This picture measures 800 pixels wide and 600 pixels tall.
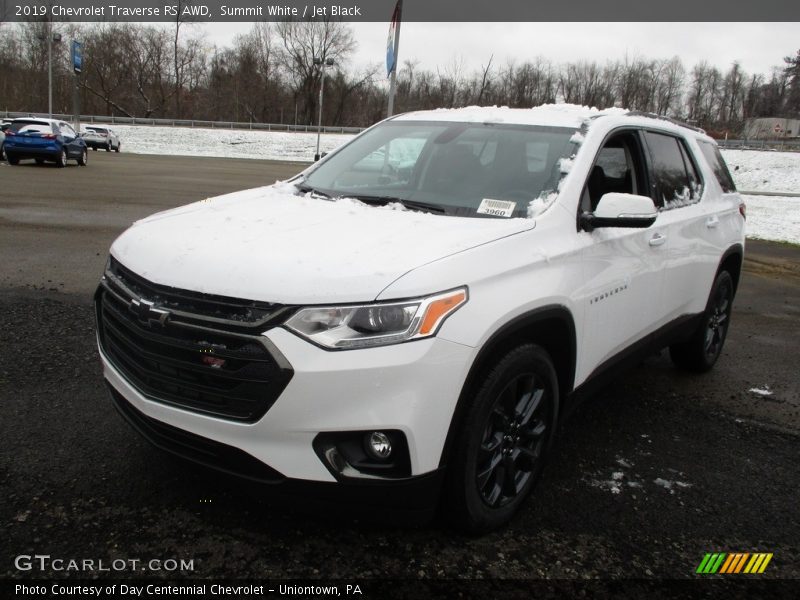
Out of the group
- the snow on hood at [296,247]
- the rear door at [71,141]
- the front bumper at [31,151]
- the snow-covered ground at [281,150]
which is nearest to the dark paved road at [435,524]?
the snow on hood at [296,247]

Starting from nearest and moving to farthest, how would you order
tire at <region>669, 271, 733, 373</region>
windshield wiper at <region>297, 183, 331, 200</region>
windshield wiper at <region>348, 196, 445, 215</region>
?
windshield wiper at <region>348, 196, 445, 215</region> < windshield wiper at <region>297, 183, 331, 200</region> < tire at <region>669, 271, 733, 373</region>

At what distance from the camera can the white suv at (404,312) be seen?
90.4 inches

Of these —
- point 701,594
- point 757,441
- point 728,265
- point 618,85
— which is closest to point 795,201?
point 728,265

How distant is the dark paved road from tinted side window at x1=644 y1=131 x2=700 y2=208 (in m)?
1.43

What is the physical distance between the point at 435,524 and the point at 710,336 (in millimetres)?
3426

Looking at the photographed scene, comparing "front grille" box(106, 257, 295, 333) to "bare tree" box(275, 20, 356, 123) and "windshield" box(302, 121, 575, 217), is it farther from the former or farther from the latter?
"bare tree" box(275, 20, 356, 123)

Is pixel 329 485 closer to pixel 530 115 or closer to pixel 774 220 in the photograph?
pixel 530 115

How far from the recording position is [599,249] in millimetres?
3303

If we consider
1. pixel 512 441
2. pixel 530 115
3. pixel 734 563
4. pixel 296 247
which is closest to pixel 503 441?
pixel 512 441

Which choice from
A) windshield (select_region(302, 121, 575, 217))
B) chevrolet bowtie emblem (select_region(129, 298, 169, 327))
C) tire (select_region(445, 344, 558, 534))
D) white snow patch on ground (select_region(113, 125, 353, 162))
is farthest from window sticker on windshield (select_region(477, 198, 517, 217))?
white snow patch on ground (select_region(113, 125, 353, 162))

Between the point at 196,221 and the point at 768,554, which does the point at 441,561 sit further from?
the point at 196,221

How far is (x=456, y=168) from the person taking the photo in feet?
12.0

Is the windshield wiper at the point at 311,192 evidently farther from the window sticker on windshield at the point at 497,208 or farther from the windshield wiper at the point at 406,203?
the window sticker on windshield at the point at 497,208

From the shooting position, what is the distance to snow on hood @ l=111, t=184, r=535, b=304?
2.34m
